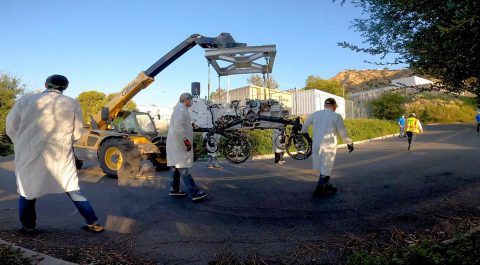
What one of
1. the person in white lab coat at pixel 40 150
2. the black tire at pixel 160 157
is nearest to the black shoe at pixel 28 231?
the person in white lab coat at pixel 40 150

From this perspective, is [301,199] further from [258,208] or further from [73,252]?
[73,252]

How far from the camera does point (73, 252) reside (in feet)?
12.3

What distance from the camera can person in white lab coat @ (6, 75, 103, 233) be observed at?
437cm

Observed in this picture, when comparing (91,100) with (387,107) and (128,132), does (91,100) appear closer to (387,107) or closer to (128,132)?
(387,107)

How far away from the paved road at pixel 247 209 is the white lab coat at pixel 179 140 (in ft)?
2.36

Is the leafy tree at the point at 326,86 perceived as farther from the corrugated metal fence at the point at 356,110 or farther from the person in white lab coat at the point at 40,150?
the person in white lab coat at the point at 40,150

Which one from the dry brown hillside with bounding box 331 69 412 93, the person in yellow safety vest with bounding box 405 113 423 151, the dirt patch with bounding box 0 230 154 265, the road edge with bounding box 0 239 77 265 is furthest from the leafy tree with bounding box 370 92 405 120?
the road edge with bounding box 0 239 77 265

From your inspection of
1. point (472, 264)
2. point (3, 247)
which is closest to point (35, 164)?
point (3, 247)

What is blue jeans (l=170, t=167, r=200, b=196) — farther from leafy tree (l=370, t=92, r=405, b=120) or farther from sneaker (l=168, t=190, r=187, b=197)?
leafy tree (l=370, t=92, r=405, b=120)

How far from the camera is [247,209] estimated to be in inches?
225

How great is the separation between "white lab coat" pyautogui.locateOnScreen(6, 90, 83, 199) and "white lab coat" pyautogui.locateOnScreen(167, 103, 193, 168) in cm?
220

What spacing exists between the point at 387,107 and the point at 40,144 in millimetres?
36201

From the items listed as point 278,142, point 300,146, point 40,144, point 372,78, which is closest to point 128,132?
point 278,142

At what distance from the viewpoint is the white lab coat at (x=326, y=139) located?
21.9ft
